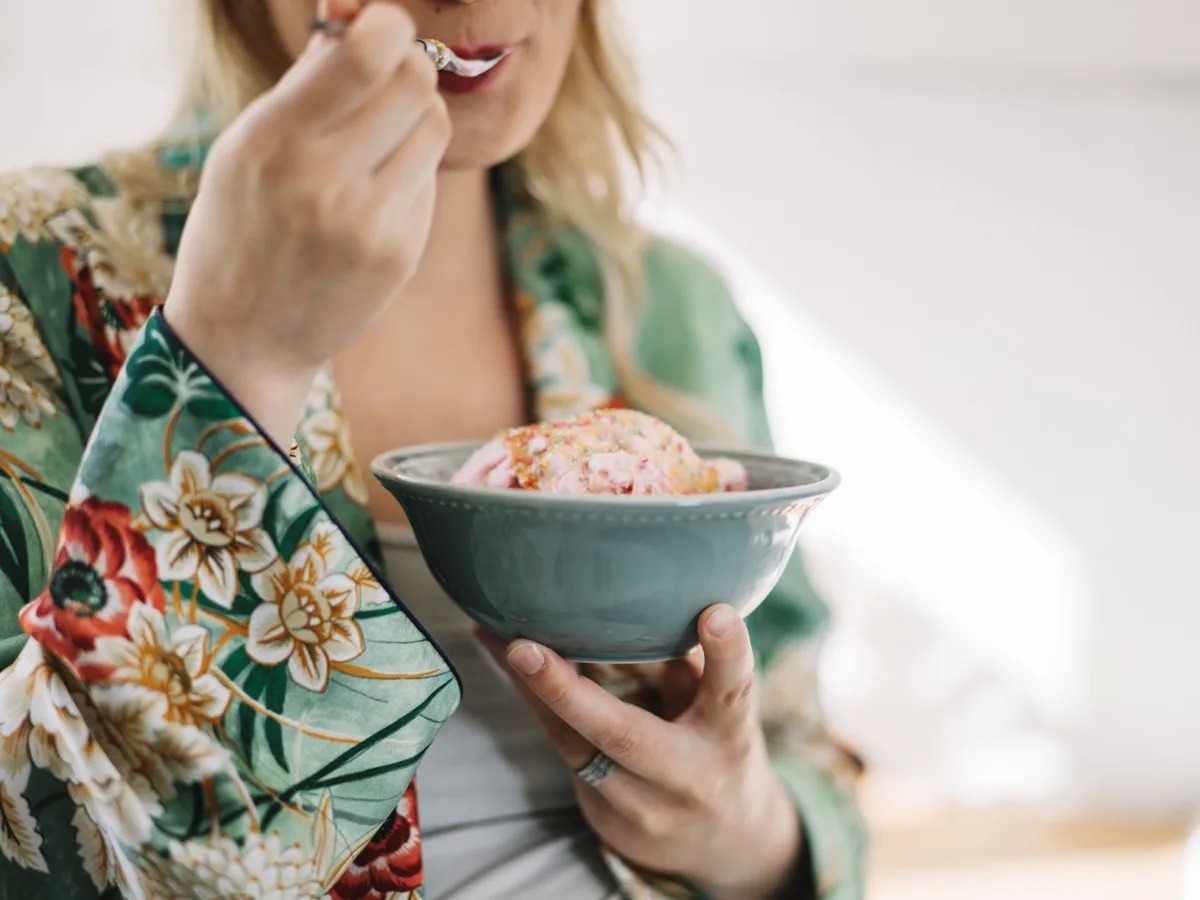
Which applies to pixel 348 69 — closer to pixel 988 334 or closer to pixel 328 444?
pixel 328 444

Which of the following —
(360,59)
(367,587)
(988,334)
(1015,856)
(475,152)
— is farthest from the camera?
(988,334)

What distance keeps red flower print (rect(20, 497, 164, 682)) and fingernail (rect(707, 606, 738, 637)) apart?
27 centimetres

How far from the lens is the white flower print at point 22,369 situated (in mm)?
585

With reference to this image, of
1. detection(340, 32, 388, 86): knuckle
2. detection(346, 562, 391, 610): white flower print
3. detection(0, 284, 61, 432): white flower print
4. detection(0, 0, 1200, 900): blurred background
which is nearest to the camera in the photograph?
detection(340, 32, 388, 86): knuckle

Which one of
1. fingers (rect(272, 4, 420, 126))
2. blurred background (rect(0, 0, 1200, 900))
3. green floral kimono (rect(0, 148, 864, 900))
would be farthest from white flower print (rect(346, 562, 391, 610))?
blurred background (rect(0, 0, 1200, 900))

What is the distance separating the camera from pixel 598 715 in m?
0.52

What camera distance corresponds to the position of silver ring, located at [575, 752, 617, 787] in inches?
24.0

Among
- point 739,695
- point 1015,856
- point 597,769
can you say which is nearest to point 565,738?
point 597,769

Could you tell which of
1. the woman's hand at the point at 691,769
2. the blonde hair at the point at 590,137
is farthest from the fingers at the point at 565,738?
the blonde hair at the point at 590,137

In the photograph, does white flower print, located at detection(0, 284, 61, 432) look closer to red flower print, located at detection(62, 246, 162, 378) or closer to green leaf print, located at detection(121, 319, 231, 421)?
red flower print, located at detection(62, 246, 162, 378)

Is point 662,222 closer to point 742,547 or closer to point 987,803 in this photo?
point 987,803

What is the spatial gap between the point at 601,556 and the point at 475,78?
37 centimetres

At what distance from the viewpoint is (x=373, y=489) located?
2.48ft

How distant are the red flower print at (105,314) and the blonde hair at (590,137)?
0.76ft
